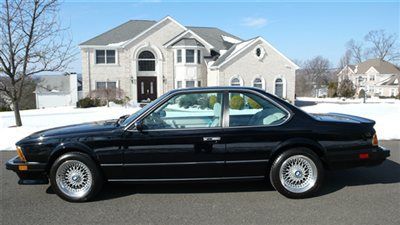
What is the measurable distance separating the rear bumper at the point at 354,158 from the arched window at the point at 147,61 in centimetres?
2638

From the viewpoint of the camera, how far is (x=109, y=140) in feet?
15.6

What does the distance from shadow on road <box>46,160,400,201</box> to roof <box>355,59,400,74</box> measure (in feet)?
253

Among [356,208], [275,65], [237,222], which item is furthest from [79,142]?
[275,65]

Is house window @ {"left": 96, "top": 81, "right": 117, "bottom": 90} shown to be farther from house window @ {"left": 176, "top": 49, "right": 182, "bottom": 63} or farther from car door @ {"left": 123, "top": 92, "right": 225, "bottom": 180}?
car door @ {"left": 123, "top": 92, "right": 225, "bottom": 180}

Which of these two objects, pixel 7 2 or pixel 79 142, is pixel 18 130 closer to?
pixel 7 2

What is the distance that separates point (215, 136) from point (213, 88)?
766mm

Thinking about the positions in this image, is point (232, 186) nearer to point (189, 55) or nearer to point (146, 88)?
point (189, 55)

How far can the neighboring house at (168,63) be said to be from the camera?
28.2m

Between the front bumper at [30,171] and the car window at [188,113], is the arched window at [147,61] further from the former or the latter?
the front bumper at [30,171]

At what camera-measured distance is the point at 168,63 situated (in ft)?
98.3

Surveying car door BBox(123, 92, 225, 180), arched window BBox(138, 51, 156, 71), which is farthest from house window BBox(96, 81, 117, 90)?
car door BBox(123, 92, 225, 180)

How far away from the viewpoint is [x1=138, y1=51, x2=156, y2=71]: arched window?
98.6 ft

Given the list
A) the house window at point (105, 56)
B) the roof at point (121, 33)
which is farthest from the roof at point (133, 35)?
the house window at point (105, 56)

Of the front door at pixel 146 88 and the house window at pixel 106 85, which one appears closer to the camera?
the house window at pixel 106 85
